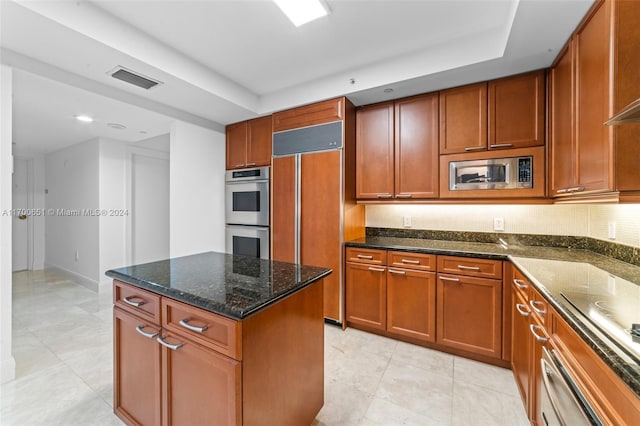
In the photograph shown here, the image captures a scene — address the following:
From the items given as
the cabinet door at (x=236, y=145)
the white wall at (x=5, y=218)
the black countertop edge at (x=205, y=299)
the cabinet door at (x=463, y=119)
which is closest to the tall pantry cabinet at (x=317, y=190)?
the cabinet door at (x=236, y=145)

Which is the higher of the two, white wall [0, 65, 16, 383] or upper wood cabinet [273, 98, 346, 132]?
upper wood cabinet [273, 98, 346, 132]

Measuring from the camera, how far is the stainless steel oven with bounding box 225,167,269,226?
11.0ft

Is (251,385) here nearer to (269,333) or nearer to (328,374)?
(269,333)

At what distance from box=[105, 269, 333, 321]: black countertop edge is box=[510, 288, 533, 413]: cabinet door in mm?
1240

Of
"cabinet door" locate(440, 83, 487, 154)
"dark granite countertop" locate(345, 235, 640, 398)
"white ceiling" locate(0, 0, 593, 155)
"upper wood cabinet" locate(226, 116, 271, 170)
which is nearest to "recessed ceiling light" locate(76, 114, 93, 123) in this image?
"white ceiling" locate(0, 0, 593, 155)

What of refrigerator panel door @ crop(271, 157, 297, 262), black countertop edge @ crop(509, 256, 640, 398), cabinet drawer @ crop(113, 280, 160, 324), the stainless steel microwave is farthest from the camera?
refrigerator panel door @ crop(271, 157, 297, 262)

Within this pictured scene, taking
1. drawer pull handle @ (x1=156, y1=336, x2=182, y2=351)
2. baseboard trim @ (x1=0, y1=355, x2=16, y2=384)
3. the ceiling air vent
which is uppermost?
the ceiling air vent

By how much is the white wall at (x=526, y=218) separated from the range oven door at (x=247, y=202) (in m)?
1.31

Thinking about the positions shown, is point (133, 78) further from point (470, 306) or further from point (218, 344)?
point (470, 306)

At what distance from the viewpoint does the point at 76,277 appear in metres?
4.53

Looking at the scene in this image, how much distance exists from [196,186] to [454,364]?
332cm

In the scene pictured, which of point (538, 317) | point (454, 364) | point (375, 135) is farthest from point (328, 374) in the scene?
point (375, 135)

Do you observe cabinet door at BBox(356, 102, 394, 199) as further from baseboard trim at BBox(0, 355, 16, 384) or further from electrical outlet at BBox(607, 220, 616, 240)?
baseboard trim at BBox(0, 355, 16, 384)

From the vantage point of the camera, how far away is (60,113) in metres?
3.03
